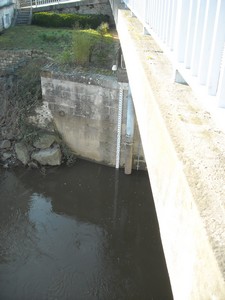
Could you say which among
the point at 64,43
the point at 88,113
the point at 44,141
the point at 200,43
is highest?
the point at 200,43

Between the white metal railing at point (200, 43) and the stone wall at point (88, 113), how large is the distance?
A: 8.70 metres

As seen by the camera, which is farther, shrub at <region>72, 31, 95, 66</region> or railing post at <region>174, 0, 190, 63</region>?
shrub at <region>72, 31, 95, 66</region>

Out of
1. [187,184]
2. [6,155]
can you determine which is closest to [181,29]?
[187,184]

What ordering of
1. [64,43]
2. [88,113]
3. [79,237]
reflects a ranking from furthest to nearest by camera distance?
1. [64,43]
2. [88,113]
3. [79,237]

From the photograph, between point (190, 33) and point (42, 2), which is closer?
point (190, 33)

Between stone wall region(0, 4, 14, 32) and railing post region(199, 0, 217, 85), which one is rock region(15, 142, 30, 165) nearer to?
stone wall region(0, 4, 14, 32)

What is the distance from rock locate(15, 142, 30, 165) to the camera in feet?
42.7

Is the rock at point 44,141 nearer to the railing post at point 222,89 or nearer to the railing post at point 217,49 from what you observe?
the railing post at point 217,49

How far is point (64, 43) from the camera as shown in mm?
17172

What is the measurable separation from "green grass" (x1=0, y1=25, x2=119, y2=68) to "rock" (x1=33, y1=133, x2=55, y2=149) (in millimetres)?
3038

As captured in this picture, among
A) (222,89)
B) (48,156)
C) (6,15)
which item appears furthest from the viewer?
(6,15)

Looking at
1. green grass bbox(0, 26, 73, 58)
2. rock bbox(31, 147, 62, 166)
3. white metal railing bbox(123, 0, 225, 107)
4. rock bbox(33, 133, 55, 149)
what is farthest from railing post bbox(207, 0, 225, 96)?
green grass bbox(0, 26, 73, 58)

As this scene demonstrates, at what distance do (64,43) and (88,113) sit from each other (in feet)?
20.2

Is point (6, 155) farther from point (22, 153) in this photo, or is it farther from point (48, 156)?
point (48, 156)
